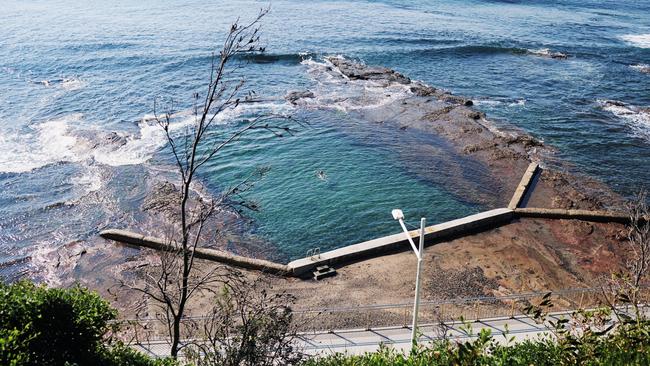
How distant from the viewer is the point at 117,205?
95.3 feet

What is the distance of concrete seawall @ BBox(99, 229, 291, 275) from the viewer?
22.4 meters

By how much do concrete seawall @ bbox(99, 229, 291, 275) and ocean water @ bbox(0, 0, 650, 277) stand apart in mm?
1677

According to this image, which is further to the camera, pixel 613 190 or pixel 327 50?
pixel 327 50

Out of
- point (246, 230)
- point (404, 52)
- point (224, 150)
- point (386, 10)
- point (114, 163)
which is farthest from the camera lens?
point (386, 10)

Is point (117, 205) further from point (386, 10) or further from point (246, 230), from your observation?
point (386, 10)

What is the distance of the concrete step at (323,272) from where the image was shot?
2200cm

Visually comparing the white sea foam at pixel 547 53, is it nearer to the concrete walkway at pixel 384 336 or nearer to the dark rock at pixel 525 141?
the dark rock at pixel 525 141

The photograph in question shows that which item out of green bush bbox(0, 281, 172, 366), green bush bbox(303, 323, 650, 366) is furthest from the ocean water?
green bush bbox(303, 323, 650, 366)

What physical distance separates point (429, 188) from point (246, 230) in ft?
38.4

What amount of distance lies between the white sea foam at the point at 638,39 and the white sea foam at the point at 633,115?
33.0 metres

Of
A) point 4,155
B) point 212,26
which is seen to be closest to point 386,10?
point 212,26

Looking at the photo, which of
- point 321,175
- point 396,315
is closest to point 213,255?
point 396,315

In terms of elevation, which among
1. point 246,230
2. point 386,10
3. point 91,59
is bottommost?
point 246,230

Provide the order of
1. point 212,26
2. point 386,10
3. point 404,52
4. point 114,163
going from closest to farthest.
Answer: point 114,163 < point 404,52 < point 212,26 < point 386,10
